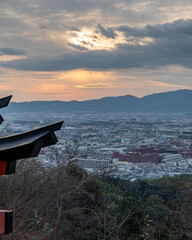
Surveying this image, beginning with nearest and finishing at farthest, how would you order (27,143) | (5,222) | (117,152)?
(27,143) → (5,222) → (117,152)

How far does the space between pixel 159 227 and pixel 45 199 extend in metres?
2.72

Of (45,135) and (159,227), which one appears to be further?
(159,227)

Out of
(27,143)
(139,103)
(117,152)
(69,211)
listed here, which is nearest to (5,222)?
(27,143)

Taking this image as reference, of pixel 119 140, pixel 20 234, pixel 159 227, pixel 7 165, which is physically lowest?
pixel 119 140

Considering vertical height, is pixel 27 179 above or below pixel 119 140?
above

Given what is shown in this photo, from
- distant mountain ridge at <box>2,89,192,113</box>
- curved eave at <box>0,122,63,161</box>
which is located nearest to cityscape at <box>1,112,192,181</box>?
curved eave at <box>0,122,63,161</box>

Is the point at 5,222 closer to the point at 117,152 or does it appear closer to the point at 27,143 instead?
the point at 27,143

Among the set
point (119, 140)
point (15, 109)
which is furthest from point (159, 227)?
point (15, 109)

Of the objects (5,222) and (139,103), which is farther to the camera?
(139,103)

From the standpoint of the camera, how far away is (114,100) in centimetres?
13025

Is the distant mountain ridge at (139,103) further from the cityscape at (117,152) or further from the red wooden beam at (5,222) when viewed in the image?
the red wooden beam at (5,222)

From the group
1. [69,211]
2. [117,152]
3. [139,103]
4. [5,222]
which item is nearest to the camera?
[5,222]

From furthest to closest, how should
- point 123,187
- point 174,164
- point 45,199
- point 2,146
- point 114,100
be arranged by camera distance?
point 114,100 < point 174,164 < point 123,187 < point 45,199 < point 2,146

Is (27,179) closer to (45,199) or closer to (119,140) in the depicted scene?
(45,199)
